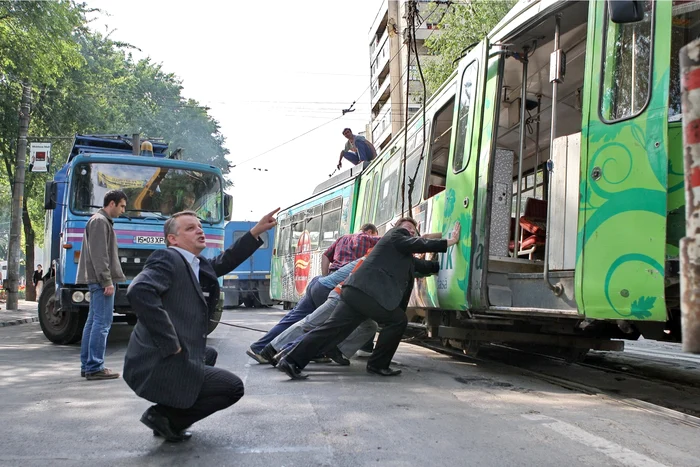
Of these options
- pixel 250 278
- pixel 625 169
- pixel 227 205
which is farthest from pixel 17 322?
pixel 625 169

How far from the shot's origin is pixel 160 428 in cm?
379

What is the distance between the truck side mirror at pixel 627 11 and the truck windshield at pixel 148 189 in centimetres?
731

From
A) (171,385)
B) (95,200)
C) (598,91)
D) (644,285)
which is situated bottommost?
(171,385)

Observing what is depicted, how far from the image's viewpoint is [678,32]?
15.3 feet

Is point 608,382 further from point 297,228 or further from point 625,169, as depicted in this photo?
point 297,228

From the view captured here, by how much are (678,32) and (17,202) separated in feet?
61.6

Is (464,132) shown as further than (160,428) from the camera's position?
Yes

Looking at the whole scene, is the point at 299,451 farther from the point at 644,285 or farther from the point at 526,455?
the point at 644,285

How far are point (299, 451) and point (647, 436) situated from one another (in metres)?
2.09

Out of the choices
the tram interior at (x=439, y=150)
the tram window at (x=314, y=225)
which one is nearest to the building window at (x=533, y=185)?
the tram interior at (x=439, y=150)

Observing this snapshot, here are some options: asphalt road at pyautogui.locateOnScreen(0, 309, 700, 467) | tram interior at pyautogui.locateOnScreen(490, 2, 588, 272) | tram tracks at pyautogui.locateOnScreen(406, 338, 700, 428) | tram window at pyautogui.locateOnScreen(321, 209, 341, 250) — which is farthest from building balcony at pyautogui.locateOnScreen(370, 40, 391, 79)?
asphalt road at pyautogui.locateOnScreen(0, 309, 700, 467)

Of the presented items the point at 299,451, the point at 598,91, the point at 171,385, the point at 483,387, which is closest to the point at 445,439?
the point at 299,451

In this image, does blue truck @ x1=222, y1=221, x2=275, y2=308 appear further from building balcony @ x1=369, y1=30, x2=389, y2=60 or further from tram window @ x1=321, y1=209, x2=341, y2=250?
building balcony @ x1=369, y1=30, x2=389, y2=60

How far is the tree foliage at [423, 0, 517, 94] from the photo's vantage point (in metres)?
18.8
